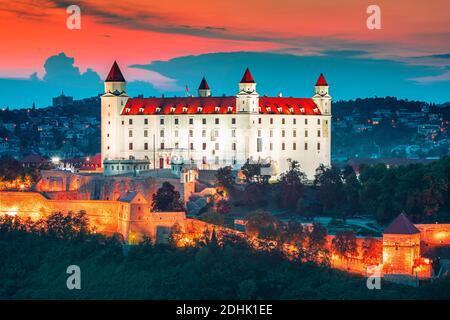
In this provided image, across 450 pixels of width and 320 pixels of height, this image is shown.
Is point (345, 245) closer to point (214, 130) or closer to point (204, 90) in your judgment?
point (214, 130)

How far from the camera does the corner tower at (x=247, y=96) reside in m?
77.1

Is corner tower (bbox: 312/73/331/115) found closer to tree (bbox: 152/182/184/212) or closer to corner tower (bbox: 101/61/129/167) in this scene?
corner tower (bbox: 101/61/129/167)

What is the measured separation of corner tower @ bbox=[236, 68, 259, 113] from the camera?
77.1 meters

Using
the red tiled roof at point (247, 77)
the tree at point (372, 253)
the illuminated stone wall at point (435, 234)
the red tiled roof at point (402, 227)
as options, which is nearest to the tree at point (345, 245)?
the tree at point (372, 253)

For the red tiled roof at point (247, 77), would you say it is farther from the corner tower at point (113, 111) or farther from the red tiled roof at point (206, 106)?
the corner tower at point (113, 111)

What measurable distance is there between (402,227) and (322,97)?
25.5 meters

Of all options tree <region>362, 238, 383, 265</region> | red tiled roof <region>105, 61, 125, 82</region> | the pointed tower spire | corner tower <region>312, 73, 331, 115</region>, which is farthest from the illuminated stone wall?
red tiled roof <region>105, 61, 125, 82</region>

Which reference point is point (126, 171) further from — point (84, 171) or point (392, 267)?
point (392, 267)

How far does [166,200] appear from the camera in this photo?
6475 cm

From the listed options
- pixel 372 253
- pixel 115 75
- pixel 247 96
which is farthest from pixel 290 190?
pixel 115 75
